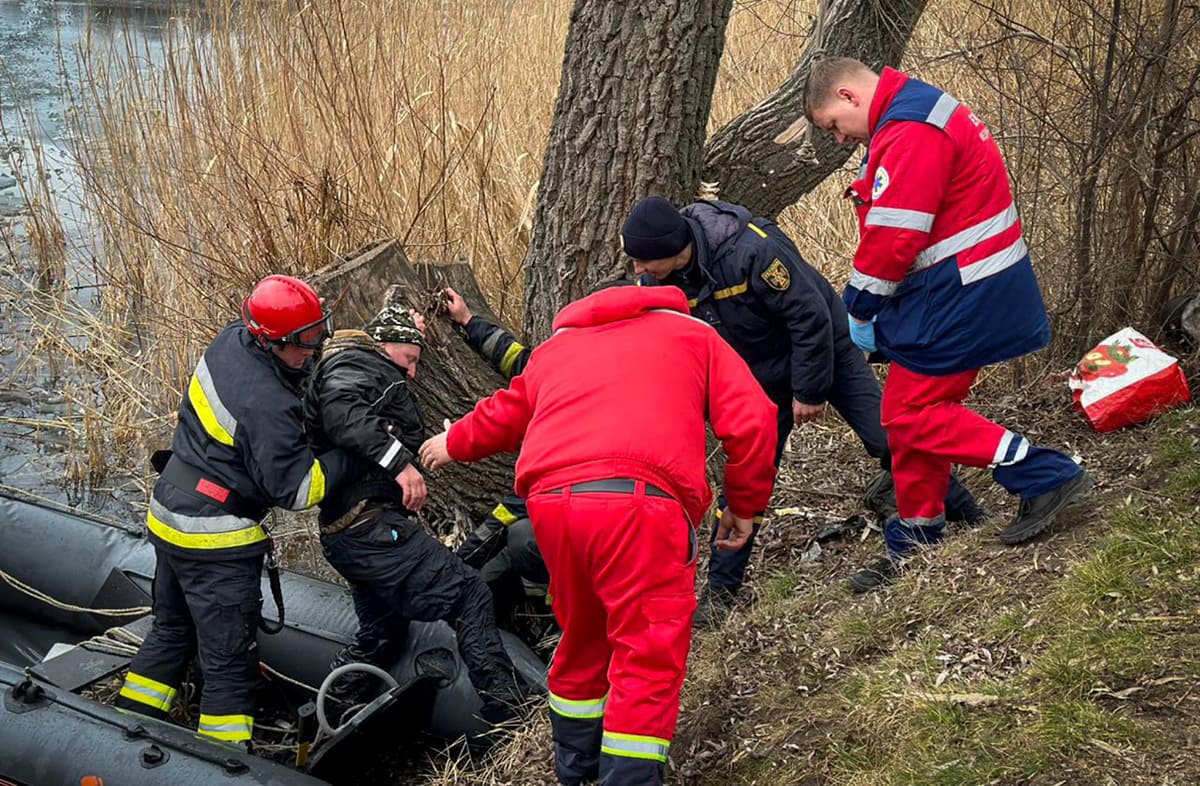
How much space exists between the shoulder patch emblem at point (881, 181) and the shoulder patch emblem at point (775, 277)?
63 cm

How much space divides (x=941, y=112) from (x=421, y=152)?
3546 millimetres

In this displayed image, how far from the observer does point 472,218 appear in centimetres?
698

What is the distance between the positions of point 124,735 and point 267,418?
1.19 m

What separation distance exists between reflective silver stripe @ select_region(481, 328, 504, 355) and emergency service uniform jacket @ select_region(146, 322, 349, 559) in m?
0.88

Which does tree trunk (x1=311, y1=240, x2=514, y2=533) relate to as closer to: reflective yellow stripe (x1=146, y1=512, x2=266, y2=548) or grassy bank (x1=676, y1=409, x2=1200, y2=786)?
reflective yellow stripe (x1=146, y1=512, x2=266, y2=548)

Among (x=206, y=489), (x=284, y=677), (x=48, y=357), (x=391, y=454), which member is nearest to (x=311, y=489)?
(x=391, y=454)

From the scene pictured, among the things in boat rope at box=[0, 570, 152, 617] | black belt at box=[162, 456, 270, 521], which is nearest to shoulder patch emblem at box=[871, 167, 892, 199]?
black belt at box=[162, 456, 270, 521]

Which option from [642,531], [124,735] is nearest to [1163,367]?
[642,531]

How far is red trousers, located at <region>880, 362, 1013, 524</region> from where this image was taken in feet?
12.6

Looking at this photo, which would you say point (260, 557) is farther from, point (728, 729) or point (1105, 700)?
point (1105, 700)

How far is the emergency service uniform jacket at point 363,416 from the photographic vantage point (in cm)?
416

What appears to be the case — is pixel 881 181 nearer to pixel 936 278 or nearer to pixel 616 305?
pixel 936 278

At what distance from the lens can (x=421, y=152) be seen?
6391mm

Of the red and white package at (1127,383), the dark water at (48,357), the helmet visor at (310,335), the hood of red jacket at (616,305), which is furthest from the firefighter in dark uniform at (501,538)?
the dark water at (48,357)
